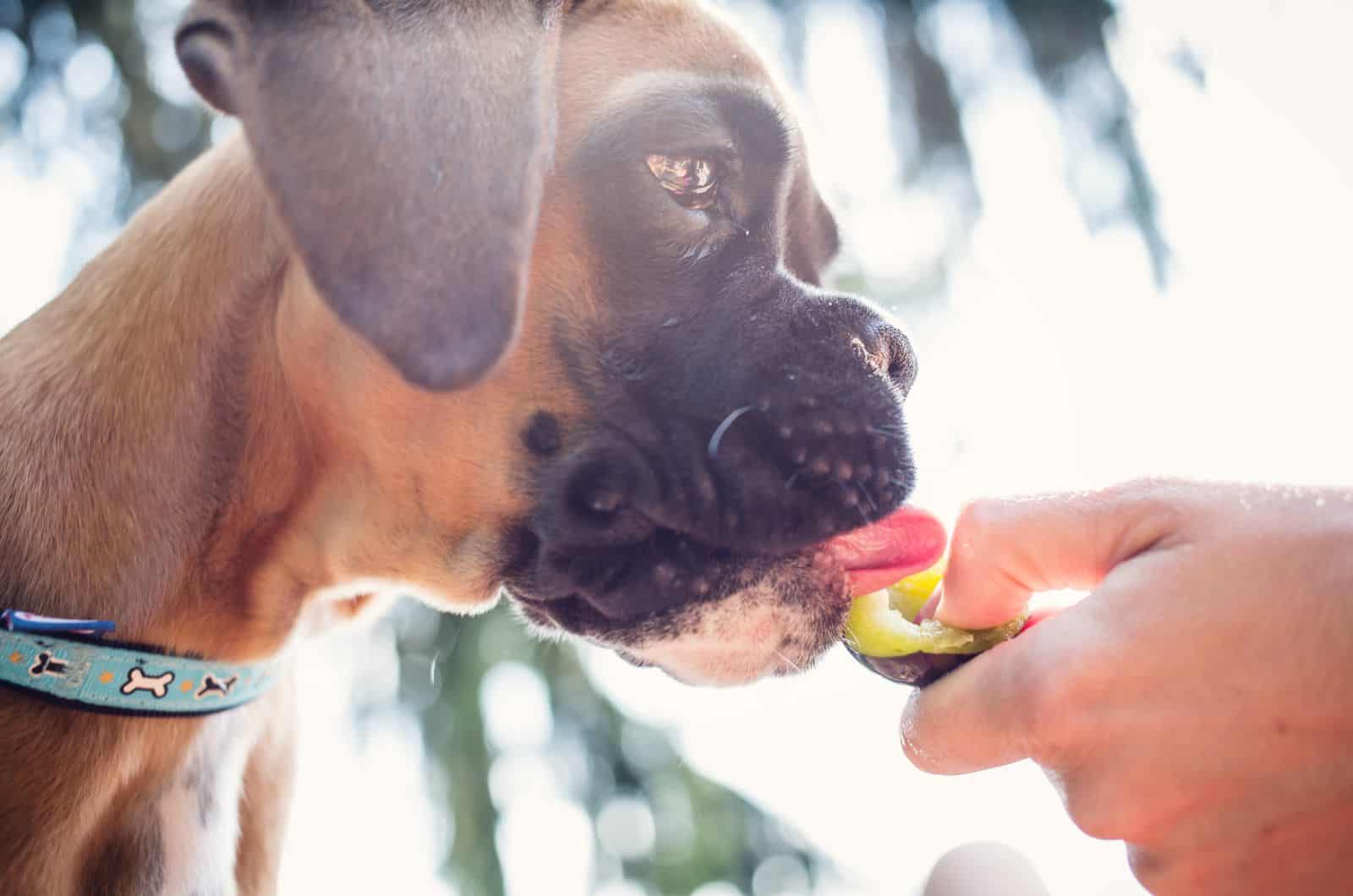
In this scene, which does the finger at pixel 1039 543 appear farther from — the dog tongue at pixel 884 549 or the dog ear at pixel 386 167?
the dog ear at pixel 386 167

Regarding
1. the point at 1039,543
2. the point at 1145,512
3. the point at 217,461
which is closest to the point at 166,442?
the point at 217,461

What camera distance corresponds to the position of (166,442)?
188cm

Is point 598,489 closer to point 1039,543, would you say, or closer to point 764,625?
point 764,625

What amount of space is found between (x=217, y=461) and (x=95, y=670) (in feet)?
1.31

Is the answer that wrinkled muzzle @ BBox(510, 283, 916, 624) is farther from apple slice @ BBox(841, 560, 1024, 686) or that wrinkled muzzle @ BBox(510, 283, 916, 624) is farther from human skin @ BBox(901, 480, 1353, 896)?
human skin @ BBox(901, 480, 1353, 896)

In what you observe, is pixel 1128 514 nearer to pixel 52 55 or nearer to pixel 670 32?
pixel 670 32

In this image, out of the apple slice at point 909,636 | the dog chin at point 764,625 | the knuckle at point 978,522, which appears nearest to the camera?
the knuckle at point 978,522

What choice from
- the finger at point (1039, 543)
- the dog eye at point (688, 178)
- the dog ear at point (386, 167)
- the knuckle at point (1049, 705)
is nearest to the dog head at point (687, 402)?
the dog eye at point (688, 178)

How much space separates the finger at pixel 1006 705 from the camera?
113cm

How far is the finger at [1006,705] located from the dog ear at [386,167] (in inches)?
29.9

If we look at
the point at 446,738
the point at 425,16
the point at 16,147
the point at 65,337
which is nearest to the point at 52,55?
the point at 16,147

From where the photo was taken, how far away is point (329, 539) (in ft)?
6.56

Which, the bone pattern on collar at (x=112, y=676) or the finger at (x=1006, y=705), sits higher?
the finger at (x=1006, y=705)

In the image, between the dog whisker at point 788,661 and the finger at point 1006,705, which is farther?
the dog whisker at point 788,661
